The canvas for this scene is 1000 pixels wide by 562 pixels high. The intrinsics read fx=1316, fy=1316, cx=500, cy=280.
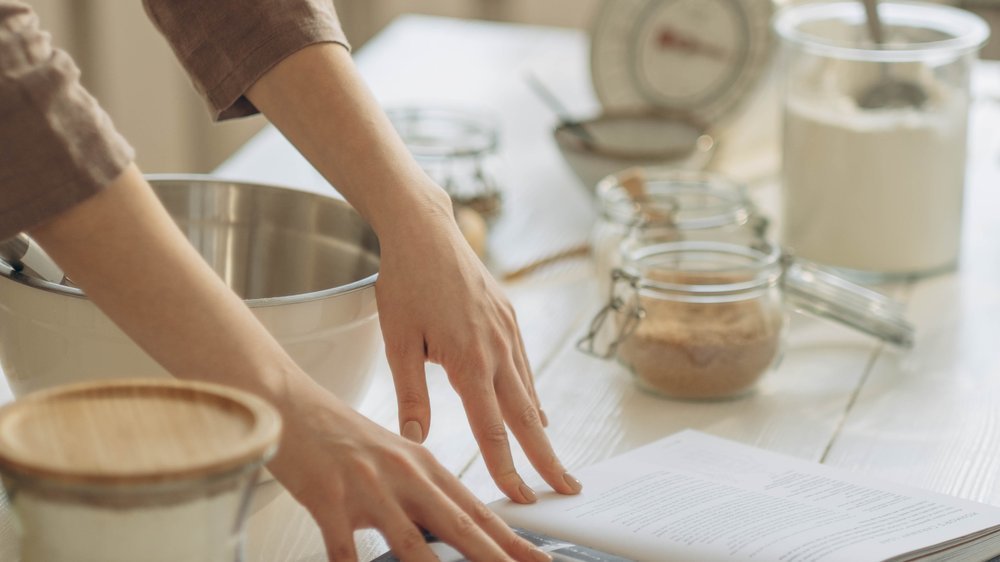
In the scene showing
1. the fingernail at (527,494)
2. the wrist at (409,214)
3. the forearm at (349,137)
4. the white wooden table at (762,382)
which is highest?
the forearm at (349,137)

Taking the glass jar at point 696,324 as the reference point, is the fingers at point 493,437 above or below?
above

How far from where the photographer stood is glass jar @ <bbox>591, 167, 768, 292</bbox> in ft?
4.05

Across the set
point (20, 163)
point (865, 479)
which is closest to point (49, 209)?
point (20, 163)

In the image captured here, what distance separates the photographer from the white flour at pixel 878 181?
131 cm

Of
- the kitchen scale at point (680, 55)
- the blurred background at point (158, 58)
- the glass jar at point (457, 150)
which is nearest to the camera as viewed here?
the glass jar at point (457, 150)

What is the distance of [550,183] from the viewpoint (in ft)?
5.36

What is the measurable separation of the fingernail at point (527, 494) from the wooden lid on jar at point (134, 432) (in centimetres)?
33

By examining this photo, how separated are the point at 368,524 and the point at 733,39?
3.54 ft

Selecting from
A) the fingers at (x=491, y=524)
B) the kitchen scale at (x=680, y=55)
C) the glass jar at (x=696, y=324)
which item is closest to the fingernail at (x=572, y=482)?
the fingers at (x=491, y=524)

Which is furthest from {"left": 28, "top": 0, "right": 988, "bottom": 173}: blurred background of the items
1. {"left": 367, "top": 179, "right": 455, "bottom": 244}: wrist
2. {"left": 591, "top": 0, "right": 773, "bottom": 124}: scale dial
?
{"left": 367, "top": 179, "right": 455, "bottom": 244}: wrist

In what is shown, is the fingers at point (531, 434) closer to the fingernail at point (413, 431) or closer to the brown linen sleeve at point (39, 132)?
the fingernail at point (413, 431)

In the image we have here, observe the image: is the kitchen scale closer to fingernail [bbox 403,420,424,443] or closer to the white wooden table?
the white wooden table

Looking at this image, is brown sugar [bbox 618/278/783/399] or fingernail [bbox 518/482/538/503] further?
brown sugar [bbox 618/278/783/399]

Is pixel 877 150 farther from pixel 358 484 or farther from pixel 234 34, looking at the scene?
pixel 358 484
